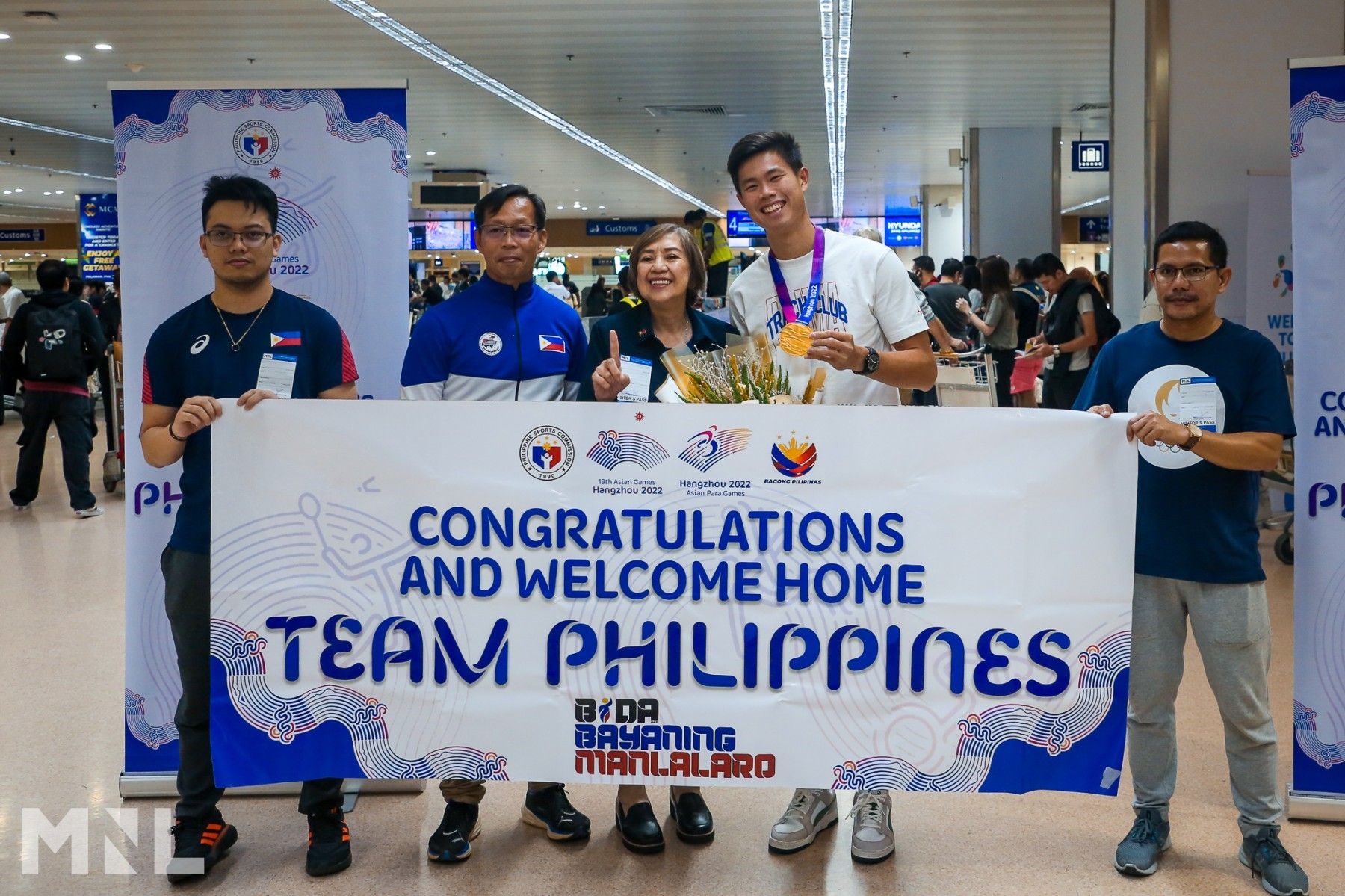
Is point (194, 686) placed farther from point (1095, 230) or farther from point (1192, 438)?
point (1095, 230)

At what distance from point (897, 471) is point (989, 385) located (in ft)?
14.5

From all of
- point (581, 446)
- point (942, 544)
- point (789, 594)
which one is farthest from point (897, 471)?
point (581, 446)

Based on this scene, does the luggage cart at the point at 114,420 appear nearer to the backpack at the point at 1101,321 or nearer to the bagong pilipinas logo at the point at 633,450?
the backpack at the point at 1101,321

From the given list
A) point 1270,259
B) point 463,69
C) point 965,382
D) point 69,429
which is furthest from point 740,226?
point 1270,259

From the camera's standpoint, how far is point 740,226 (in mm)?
24375

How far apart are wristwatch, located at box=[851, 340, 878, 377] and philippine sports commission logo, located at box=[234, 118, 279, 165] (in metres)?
1.77

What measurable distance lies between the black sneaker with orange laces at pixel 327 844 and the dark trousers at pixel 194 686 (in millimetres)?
29

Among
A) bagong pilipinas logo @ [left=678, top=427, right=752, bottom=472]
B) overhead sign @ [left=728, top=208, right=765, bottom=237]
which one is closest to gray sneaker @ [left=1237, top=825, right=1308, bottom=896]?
bagong pilipinas logo @ [left=678, top=427, right=752, bottom=472]

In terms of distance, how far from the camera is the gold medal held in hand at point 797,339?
250cm

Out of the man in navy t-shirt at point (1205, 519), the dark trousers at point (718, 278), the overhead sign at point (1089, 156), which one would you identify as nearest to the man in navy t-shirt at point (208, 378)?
the man in navy t-shirt at point (1205, 519)

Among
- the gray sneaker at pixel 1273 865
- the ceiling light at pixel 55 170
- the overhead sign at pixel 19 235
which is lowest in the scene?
the gray sneaker at pixel 1273 865

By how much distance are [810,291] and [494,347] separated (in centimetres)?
79

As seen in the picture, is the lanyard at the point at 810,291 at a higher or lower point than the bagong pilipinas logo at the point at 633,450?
higher

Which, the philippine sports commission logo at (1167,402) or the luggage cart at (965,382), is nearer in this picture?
the philippine sports commission logo at (1167,402)
